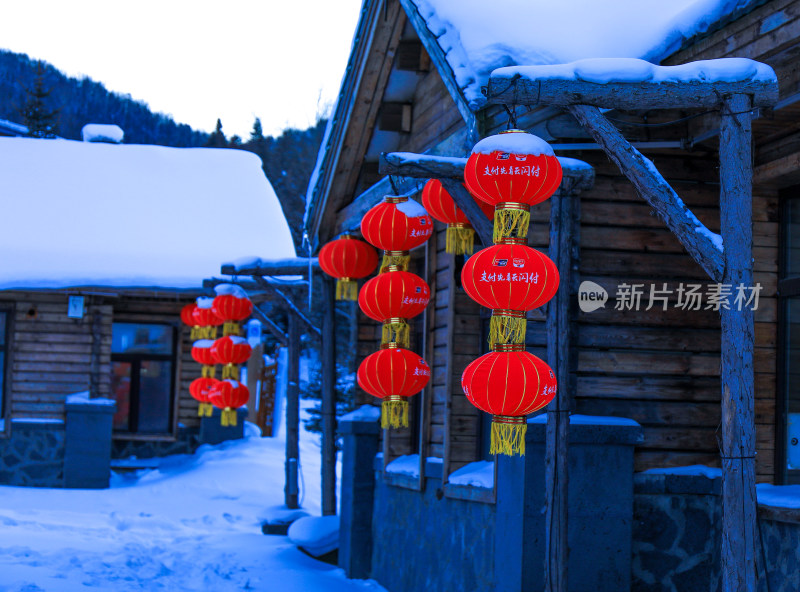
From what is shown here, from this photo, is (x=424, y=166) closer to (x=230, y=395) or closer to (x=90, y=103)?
(x=230, y=395)

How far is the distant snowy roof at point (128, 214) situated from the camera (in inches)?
645

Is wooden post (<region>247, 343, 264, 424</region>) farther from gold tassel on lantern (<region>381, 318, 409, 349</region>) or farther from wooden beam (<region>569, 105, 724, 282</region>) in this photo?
wooden beam (<region>569, 105, 724, 282</region>)

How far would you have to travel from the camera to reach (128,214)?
18.5 meters

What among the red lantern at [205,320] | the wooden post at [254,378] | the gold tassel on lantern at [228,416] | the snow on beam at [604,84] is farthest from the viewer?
the wooden post at [254,378]

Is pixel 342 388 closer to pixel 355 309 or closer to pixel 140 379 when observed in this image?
pixel 140 379

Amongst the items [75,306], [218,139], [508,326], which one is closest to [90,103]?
[218,139]

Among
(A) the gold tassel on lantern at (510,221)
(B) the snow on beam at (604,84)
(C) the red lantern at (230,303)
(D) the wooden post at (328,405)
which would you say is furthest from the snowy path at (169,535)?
(B) the snow on beam at (604,84)

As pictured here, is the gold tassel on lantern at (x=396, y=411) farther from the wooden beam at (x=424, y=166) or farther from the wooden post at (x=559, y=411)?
the wooden beam at (x=424, y=166)

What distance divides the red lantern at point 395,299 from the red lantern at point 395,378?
16 cm

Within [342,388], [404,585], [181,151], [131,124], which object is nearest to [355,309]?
[404,585]

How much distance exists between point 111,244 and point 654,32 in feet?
42.3

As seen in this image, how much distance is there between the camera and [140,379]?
18000mm

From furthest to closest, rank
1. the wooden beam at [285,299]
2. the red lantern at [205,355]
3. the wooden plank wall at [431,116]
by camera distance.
Result: the red lantern at [205,355], the wooden beam at [285,299], the wooden plank wall at [431,116]

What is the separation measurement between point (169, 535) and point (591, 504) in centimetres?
699
